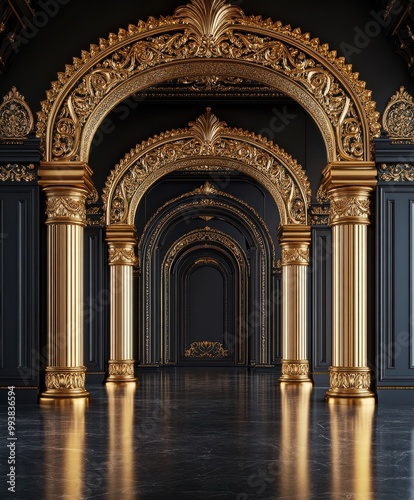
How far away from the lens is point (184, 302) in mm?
30484

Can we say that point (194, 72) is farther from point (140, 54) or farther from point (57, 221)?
point (57, 221)

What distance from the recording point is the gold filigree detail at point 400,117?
10797 millimetres

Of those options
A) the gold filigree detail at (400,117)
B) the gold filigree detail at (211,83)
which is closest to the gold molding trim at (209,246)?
the gold filigree detail at (211,83)

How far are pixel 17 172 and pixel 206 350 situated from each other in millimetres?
20370

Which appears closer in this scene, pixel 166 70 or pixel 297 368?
pixel 166 70

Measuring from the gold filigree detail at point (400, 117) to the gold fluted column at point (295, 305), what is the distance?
6363 mm

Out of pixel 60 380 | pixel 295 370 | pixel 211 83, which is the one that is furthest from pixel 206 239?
pixel 60 380

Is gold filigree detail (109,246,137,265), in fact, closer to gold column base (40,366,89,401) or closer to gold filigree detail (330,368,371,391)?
gold column base (40,366,89,401)

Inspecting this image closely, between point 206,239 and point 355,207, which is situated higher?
point 206,239

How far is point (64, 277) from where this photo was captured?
1090cm

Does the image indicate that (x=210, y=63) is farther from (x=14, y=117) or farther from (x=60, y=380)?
(x=60, y=380)

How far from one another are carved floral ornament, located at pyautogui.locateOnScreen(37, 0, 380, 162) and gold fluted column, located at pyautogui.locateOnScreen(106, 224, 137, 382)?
6.25m

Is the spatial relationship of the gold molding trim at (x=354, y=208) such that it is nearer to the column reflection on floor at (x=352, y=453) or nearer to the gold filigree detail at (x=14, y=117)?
the column reflection on floor at (x=352, y=453)

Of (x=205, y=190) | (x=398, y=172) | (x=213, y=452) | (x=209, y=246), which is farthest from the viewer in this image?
(x=209, y=246)
